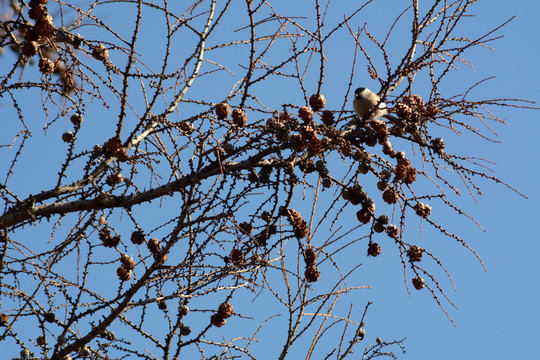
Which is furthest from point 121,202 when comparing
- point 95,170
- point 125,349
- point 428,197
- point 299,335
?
point 428,197

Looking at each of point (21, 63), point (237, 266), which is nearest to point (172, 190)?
point (237, 266)

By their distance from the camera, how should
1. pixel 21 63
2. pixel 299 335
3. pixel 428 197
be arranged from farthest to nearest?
pixel 21 63 → pixel 299 335 → pixel 428 197

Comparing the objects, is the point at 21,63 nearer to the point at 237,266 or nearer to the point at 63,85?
the point at 63,85

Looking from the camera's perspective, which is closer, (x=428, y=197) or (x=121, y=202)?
(x=428, y=197)

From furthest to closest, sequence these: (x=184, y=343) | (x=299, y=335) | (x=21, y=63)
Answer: (x=184, y=343) < (x=21, y=63) < (x=299, y=335)

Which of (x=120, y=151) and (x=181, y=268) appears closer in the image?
(x=181, y=268)

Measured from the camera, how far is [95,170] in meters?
3.30

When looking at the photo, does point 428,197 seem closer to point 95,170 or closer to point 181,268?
point 181,268

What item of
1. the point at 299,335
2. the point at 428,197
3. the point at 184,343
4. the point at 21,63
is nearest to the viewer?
the point at 428,197

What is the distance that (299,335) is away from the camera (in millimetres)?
2713

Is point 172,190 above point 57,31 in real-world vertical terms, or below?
below

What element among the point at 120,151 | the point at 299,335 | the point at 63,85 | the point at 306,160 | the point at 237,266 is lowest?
the point at 299,335

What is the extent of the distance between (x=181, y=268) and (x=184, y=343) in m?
0.89

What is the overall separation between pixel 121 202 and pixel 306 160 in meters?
0.93
